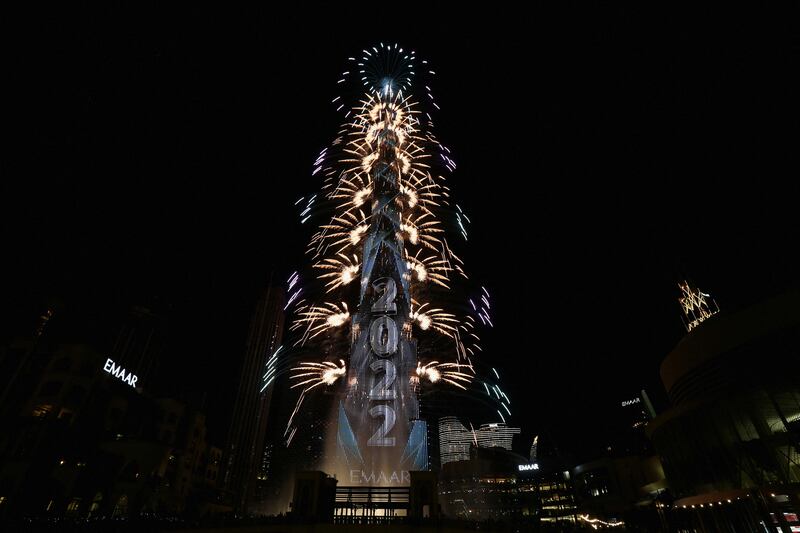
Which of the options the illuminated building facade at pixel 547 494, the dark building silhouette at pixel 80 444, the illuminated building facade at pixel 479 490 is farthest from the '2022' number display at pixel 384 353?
the illuminated building facade at pixel 547 494

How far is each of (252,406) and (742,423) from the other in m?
82.1

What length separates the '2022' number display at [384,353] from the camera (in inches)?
1784

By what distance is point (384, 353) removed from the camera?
4762 centimetres

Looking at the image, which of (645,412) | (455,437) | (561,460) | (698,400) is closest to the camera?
(698,400)

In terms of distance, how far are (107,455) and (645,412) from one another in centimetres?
14856

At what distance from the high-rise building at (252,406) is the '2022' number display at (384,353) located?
136ft

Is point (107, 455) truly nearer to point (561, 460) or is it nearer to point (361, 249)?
point (361, 249)

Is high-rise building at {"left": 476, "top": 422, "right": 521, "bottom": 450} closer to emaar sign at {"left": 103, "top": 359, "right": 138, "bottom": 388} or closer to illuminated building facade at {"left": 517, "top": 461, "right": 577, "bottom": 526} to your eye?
illuminated building facade at {"left": 517, "top": 461, "right": 577, "bottom": 526}

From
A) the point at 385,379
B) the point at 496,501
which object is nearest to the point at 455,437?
the point at 496,501

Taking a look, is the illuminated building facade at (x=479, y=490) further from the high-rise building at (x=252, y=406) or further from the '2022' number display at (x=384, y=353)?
the '2022' number display at (x=384, y=353)

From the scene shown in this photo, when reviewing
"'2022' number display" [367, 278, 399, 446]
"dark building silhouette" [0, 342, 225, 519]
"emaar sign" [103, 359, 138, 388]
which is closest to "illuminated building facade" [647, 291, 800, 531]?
"'2022' number display" [367, 278, 399, 446]

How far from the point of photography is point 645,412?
13738 cm

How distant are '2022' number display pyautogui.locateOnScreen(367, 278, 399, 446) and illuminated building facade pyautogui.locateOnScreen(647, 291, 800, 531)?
26788 mm

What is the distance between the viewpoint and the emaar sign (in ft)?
145
